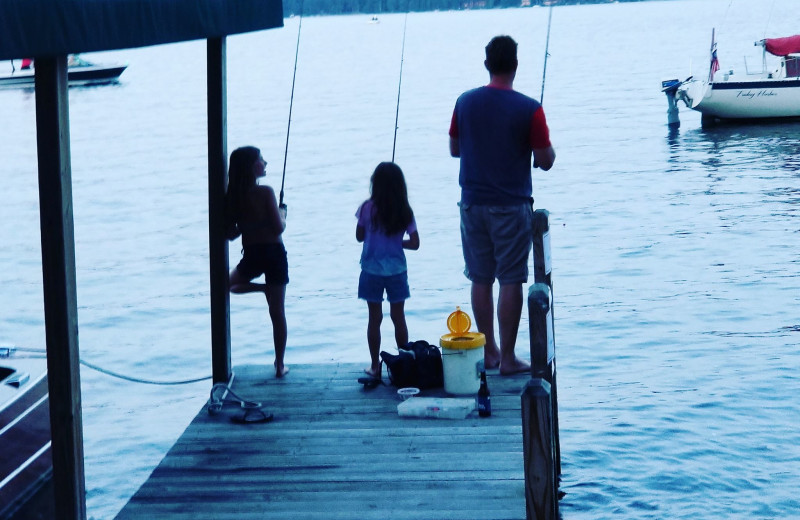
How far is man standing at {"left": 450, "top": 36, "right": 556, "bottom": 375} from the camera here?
6.09 meters

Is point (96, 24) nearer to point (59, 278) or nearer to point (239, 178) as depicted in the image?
point (59, 278)

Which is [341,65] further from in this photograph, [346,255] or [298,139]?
[346,255]

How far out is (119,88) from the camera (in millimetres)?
58344

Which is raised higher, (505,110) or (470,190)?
(505,110)

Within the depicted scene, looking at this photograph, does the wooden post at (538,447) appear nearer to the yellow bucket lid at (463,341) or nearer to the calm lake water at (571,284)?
the yellow bucket lid at (463,341)

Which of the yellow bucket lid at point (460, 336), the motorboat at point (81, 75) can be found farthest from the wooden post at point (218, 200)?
the motorboat at point (81, 75)

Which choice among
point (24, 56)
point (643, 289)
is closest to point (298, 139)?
point (643, 289)

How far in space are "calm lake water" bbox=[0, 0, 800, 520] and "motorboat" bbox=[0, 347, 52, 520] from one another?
1676 millimetres

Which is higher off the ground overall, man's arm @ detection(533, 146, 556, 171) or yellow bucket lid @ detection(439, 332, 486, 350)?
man's arm @ detection(533, 146, 556, 171)

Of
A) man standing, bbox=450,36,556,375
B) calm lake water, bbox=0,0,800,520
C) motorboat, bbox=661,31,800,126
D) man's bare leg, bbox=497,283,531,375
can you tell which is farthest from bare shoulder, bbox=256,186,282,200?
motorboat, bbox=661,31,800,126

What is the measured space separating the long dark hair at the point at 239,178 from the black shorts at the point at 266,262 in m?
0.24

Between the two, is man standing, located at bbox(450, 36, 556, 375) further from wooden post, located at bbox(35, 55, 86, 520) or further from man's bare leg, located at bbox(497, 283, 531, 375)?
wooden post, located at bbox(35, 55, 86, 520)

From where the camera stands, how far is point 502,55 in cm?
604

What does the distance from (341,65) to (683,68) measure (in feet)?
79.6
